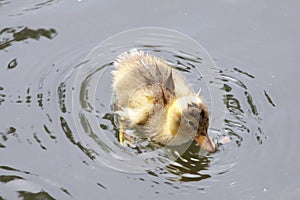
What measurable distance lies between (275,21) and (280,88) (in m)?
0.74

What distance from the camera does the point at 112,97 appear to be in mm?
3762

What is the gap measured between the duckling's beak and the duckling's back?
29cm

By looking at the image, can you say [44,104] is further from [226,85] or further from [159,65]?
[226,85]

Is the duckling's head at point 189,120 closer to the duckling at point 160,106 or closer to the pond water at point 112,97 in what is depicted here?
the duckling at point 160,106

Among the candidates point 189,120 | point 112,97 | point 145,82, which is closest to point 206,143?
point 189,120

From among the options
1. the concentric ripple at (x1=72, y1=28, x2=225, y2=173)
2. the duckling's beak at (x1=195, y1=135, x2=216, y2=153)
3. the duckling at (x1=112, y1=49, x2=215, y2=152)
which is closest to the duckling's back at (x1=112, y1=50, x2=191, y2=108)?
the duckling at (x1=112, y1=49, x2=215, y2=152)

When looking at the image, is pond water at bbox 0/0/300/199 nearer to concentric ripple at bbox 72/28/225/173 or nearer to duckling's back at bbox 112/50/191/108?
concentric ripple at bbox 72/28/225/173

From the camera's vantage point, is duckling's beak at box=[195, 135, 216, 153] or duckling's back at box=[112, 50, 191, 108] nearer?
duckling's beak at box=[195, 135, 216, 153]

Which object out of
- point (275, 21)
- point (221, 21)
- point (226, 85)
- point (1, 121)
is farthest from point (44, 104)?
point (275, 21)

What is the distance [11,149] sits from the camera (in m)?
3.44

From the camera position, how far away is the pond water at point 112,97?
10.7 feet

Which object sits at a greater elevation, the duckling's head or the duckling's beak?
the duckling's head

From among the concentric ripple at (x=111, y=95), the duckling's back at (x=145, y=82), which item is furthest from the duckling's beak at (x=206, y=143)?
the duckling's back at (x=145, y=82)

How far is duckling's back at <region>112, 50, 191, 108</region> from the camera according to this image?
3443mm
